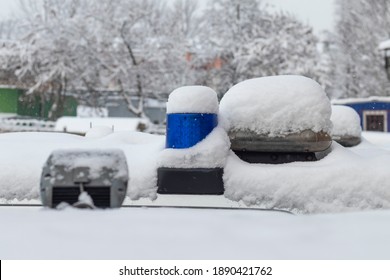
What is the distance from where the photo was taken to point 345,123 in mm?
6309

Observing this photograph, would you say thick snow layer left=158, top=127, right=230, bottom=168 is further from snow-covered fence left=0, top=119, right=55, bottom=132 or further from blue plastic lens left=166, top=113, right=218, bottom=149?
snow-covered fence left=0, top=119, right=55, bottom=132

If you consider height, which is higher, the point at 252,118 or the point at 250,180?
the point at 252,118

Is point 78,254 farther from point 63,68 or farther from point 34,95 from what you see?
point 34,95

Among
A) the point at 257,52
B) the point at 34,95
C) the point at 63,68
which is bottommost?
the point at 34,95

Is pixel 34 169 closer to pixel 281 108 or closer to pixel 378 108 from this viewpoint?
pixel 281 108

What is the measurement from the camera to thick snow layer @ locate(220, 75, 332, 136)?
3377mm

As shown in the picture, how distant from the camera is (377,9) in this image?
3134cm

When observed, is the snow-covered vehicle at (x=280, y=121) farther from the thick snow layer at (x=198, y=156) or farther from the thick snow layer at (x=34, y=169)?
the thick snow layer at (x=34, y=169)

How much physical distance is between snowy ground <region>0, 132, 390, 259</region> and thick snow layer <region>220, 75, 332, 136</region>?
29cm

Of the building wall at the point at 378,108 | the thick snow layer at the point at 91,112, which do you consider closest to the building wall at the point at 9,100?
the thick snow layer at the point at 91,112

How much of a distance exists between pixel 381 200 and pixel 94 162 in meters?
2.03

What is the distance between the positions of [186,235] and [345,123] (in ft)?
15.2
